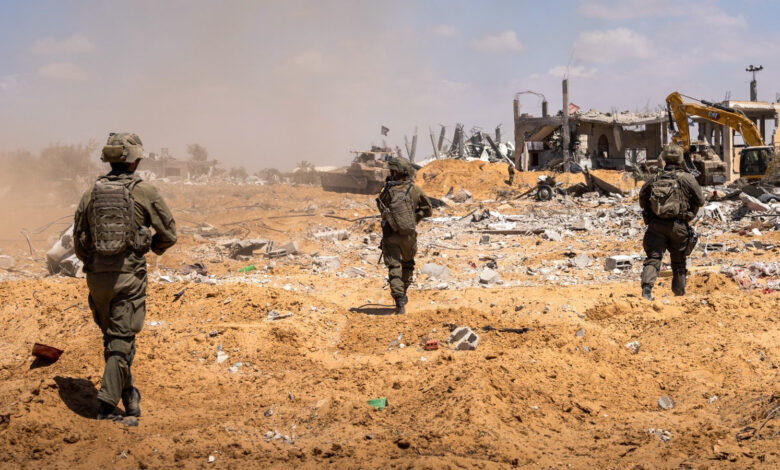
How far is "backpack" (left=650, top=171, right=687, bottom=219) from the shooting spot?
6691 mm

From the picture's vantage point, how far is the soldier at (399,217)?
270 inches

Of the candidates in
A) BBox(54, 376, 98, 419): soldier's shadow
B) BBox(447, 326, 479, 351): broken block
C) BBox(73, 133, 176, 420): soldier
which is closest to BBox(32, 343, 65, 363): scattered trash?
BBox(54, 376, 98, 419): soldier's shadow

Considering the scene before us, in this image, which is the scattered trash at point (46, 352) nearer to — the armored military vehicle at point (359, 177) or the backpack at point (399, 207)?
the backpack at point (399, 207)

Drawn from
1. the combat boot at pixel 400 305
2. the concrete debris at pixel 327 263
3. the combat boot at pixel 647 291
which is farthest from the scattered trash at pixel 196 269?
the combat boot at pixel 647 291

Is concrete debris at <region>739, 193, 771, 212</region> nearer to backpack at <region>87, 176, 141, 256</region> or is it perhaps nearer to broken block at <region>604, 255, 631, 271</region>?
broken block at <region>604, 255, 631, 271</region>

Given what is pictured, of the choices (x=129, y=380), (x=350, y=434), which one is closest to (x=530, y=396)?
Result: (x=350, y=434)

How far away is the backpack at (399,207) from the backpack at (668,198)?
2347 millimetres

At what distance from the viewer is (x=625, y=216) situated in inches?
617

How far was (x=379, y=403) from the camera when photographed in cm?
460

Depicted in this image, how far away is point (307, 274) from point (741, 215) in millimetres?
9545

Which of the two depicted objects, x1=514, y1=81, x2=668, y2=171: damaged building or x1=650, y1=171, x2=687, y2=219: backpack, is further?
x1=514, y1=81, x2=668, y2=171: damaged building

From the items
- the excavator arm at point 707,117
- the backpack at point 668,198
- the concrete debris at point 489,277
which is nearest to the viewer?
the backpack at point 668,198

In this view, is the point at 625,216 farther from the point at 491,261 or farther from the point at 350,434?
the point at 350,434

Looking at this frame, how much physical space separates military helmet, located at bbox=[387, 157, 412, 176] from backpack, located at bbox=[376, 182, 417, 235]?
116mm
